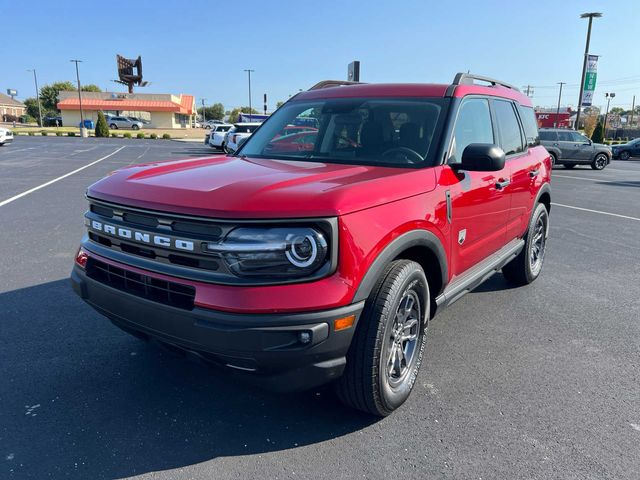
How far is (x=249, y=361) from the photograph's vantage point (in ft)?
7.57

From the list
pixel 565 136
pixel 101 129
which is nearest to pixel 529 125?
pixel 565 136

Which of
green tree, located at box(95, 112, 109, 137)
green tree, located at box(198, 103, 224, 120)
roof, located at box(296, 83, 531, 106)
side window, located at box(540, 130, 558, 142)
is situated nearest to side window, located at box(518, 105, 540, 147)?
roof, located at box(296, 83, 531, 106)

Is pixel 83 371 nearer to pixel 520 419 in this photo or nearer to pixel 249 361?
pixel 249 361

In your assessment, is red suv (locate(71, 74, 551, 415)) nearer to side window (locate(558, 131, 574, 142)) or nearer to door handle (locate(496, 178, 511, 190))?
door handle (locate(496, 178, 511, 190))

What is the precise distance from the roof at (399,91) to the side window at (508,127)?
118mm

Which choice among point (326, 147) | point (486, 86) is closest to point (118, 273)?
point (326, 147)

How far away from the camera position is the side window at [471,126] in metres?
3.49

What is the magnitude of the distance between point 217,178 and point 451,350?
228 centimetres

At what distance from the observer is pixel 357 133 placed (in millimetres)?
3732

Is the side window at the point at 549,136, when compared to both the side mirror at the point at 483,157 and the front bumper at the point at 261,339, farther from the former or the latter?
the front bumper at the point at 261,339

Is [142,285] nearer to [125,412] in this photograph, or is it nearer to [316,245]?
[125,412]

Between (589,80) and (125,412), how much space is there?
39499mm

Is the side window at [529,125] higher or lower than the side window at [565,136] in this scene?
higher

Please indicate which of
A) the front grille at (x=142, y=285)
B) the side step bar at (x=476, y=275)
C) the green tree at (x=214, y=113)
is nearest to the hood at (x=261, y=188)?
the front grille at (x=142, y=285)
